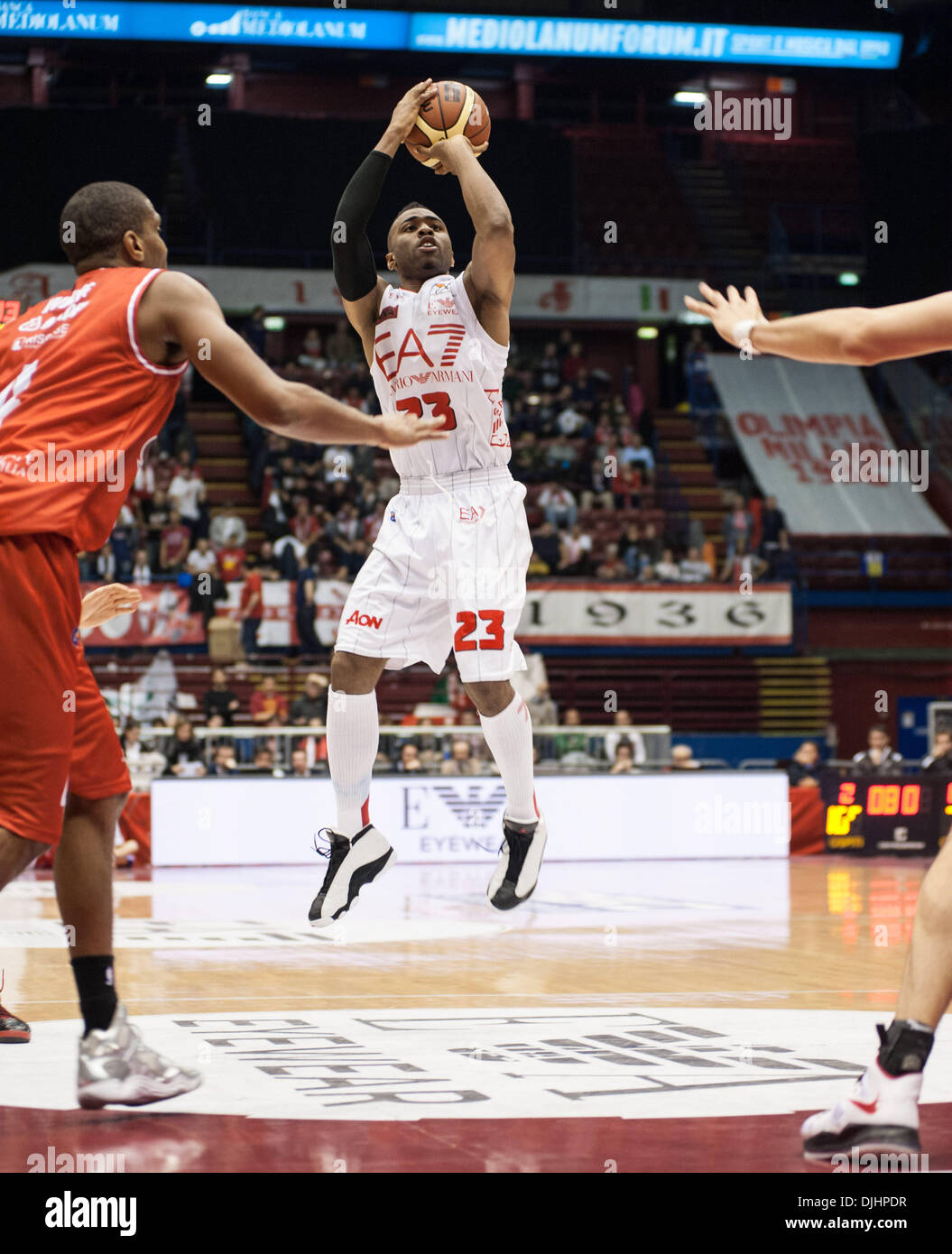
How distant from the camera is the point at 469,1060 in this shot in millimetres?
5891

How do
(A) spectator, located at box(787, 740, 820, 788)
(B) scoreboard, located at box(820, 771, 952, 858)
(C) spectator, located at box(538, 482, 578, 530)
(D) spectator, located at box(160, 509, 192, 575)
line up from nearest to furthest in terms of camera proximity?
(B) scoreboard, located at box(820, 771, 952, 858) < (A) spectator, located at box(787, 740, 820, 788) < (D) spectator, located at box(160, 509, 192, 575) < (C) spectator, located at box(538, 482, 578, 530)

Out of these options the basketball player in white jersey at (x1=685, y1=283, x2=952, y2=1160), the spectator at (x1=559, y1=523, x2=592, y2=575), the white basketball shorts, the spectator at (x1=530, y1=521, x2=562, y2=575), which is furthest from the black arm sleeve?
the spectator at (x1=559, y1=523, x2=592, y2=575)

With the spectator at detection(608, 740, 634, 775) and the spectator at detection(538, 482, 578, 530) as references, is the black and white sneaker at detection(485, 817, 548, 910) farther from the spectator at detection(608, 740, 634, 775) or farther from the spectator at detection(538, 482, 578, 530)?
the spectator at detection(538, 482, 578, 530)

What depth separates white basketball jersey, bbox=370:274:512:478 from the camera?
6.54 m

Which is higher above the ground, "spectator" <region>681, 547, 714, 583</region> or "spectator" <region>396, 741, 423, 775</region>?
"spectator" <region>681, 547, 714, 583</region>

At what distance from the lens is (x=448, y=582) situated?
6.64 metres

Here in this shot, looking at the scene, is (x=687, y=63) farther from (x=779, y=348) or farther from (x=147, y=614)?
(x=779, y=348)

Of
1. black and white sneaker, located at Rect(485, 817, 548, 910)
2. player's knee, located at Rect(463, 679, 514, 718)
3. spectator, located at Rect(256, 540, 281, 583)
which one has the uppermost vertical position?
spectator, located at Rect(256, 540, 281, 583)

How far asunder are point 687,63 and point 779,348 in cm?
2660

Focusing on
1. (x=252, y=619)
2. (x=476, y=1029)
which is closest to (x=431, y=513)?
(x=476, y=1029)

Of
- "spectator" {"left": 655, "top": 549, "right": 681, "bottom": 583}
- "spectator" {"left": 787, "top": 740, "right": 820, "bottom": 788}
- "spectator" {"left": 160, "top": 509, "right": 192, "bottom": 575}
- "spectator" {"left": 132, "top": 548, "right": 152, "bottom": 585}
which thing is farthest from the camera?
"spectator" {"left": 655, "top": 549, "right": 681, "bottom": 583}

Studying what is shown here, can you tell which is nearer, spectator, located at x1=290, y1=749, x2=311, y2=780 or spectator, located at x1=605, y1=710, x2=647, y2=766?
spectator, located at x1=290, y1=749, x2=311, y2=780

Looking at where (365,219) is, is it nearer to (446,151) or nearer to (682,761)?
(446,151)

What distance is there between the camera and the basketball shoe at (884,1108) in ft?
13.5
